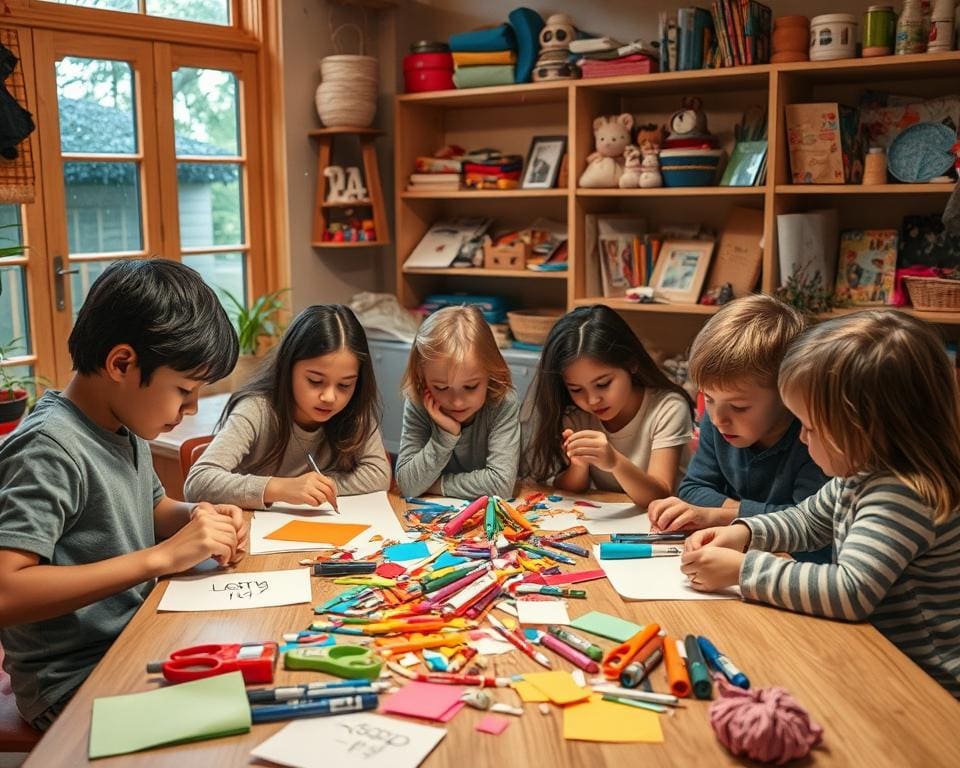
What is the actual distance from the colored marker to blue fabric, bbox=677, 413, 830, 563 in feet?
1.86

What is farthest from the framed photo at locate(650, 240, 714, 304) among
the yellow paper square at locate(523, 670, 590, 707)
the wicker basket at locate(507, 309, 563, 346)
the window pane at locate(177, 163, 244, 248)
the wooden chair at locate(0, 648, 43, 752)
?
the wooden chair at locate(0, 648, 43, 752)

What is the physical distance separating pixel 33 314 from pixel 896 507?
3143 millimetres

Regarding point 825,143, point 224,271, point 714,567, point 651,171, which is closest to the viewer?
point 714,567

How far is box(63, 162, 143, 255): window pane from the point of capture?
362 centimetres

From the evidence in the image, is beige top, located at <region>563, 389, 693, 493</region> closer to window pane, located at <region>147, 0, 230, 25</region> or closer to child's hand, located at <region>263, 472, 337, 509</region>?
child's hand, located at <region>263, 472, 337, 509</region>

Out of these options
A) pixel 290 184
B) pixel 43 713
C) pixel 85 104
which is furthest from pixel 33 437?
pixel 290 184

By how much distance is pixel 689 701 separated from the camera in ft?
3.68

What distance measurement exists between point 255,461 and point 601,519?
2.62ft

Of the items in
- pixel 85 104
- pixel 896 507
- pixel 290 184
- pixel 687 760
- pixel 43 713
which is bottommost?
pixel 43 713

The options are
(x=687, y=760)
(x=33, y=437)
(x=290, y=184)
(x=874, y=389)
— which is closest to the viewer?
(x=687, y=760)

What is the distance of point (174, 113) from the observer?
3.88 m

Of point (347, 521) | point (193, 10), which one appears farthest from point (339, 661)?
point (193, 10)

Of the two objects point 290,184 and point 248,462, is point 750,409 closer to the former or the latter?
point 248,462

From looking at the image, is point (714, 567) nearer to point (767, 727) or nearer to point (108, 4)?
point (767, 727)
